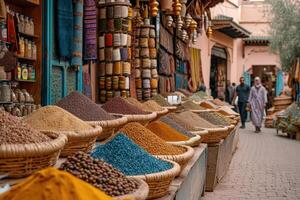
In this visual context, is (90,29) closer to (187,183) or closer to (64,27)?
(64,27)

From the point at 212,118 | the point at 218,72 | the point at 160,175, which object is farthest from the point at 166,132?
the point at 218,72

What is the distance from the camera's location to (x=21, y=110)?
4.32 meters

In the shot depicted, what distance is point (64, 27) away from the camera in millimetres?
4980

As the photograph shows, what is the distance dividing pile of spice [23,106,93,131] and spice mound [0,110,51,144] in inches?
13.5

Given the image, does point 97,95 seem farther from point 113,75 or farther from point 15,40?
point 15,40

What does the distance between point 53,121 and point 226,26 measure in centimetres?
1272

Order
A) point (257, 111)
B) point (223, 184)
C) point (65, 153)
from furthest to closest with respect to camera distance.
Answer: point (257, 111)
point (223, 184)
point (65, 153)

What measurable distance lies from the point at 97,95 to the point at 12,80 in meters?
1.62

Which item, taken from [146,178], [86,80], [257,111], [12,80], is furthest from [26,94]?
[257,111]

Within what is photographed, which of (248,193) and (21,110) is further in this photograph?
(248,193)

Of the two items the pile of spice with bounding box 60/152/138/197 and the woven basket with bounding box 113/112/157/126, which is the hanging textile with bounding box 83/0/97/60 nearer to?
the woven basket with bounding box 113/112/157/126

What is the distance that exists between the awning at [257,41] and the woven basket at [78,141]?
17431 mm

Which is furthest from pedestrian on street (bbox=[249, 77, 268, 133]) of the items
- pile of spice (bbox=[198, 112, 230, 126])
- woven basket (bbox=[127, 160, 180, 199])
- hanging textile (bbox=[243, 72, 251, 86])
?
woven basket (bbox=[127, 160, 180, 199])

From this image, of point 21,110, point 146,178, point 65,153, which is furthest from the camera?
point 21,110
